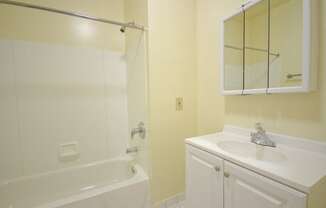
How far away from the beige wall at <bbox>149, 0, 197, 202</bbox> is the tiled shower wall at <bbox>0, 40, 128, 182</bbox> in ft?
2.09

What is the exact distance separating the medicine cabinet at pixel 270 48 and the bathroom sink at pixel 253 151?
0.38 metres

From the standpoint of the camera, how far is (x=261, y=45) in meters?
1.18

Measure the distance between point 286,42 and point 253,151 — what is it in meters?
0.75

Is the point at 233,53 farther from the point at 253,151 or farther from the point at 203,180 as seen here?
the point at 203,180

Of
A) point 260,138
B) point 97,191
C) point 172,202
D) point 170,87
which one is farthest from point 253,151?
point 97,191

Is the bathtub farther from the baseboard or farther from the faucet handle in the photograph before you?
the faucet handle

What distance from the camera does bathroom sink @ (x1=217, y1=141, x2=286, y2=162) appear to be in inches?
39.3

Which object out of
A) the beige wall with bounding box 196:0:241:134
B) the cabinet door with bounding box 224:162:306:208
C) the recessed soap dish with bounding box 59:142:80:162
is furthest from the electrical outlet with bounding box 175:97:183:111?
the recessed soap dish with bounding box 59:142:80:162

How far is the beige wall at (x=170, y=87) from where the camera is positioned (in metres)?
1.50

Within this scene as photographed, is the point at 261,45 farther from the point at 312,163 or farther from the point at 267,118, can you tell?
the point at 312,163

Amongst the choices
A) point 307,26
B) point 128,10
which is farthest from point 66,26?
point 307,26

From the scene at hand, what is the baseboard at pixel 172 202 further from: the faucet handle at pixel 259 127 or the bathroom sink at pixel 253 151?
→ the faucet handle at pixel 259 127

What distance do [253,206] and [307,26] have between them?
1.00 meters

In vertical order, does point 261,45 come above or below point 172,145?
above
